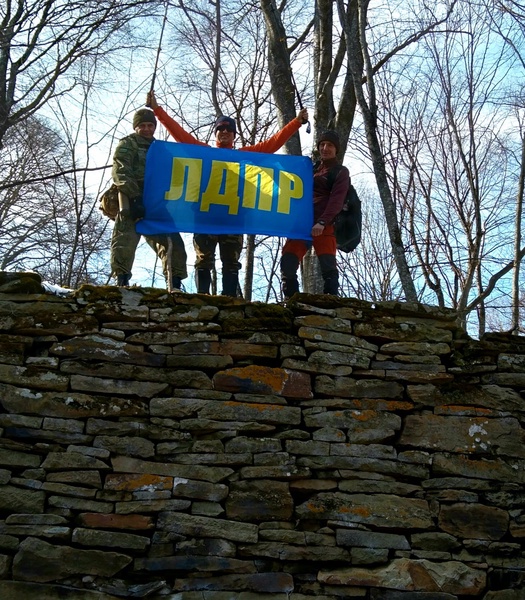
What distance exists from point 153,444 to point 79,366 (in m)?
0.64

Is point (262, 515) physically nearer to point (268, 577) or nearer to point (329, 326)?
point (268, 577)

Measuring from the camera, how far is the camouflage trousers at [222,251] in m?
4.94

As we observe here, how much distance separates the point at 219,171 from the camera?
5.02 m

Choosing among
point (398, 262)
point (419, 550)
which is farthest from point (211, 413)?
point (398, 262)

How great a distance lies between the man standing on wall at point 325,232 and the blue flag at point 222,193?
0.08m

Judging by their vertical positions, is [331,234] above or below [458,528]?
above

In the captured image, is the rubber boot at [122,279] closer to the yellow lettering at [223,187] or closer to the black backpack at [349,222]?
the yellow lettering at [223,187]

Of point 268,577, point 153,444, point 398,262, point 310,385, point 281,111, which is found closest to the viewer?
point 268,577

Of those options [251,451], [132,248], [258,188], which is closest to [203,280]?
[132,248]

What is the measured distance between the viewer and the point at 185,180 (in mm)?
4973

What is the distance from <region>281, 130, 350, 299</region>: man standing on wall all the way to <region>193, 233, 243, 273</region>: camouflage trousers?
1.19 feet

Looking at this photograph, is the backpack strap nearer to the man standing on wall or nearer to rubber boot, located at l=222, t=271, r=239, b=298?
the man standing on wall

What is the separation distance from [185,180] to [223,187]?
29 cm

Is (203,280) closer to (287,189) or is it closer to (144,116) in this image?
(287,189)
